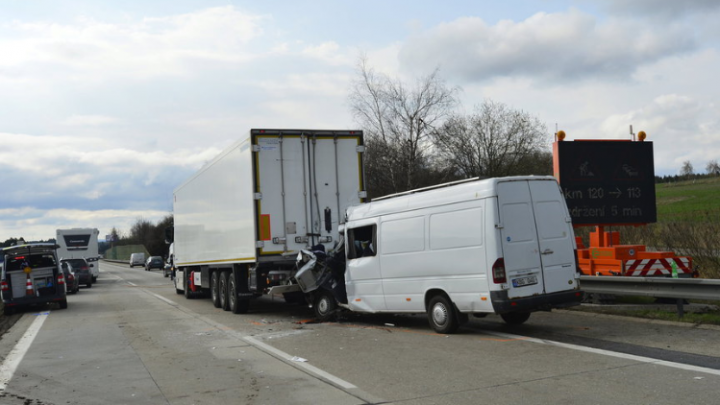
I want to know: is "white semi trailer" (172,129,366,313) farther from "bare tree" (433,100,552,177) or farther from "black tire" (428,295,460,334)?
"bare tree" (433,100,552,177)

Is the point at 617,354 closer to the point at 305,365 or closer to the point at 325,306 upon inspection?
the point at 305,365

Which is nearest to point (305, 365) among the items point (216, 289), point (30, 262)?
point (216, 289)

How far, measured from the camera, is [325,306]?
13.4 metres

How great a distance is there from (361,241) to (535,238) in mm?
3720

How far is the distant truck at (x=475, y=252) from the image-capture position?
372 inches

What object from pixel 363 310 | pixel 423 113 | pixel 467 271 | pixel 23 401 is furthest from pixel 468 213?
pixel 423 113

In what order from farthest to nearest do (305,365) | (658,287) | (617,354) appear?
(658,287) → (305,365) → (617,354)

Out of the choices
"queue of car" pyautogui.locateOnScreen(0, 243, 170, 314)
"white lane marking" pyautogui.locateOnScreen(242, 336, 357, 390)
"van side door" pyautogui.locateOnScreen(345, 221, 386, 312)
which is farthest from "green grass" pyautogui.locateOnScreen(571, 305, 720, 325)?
"queue of car" pyautogui.locateOnScreen(0, 243, 170, 314)

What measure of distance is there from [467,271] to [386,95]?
1218 inches

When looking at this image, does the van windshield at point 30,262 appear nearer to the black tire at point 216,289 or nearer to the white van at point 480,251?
the black tire at point 216,289

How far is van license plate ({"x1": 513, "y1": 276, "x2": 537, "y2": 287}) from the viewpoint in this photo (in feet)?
31.1

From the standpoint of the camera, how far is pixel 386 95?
39.8 metres

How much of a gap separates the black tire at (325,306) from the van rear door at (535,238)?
4698 millimetres

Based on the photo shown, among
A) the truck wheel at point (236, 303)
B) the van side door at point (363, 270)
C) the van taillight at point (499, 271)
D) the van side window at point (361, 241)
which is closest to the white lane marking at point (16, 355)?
the truck wheel at point (236, 303)
